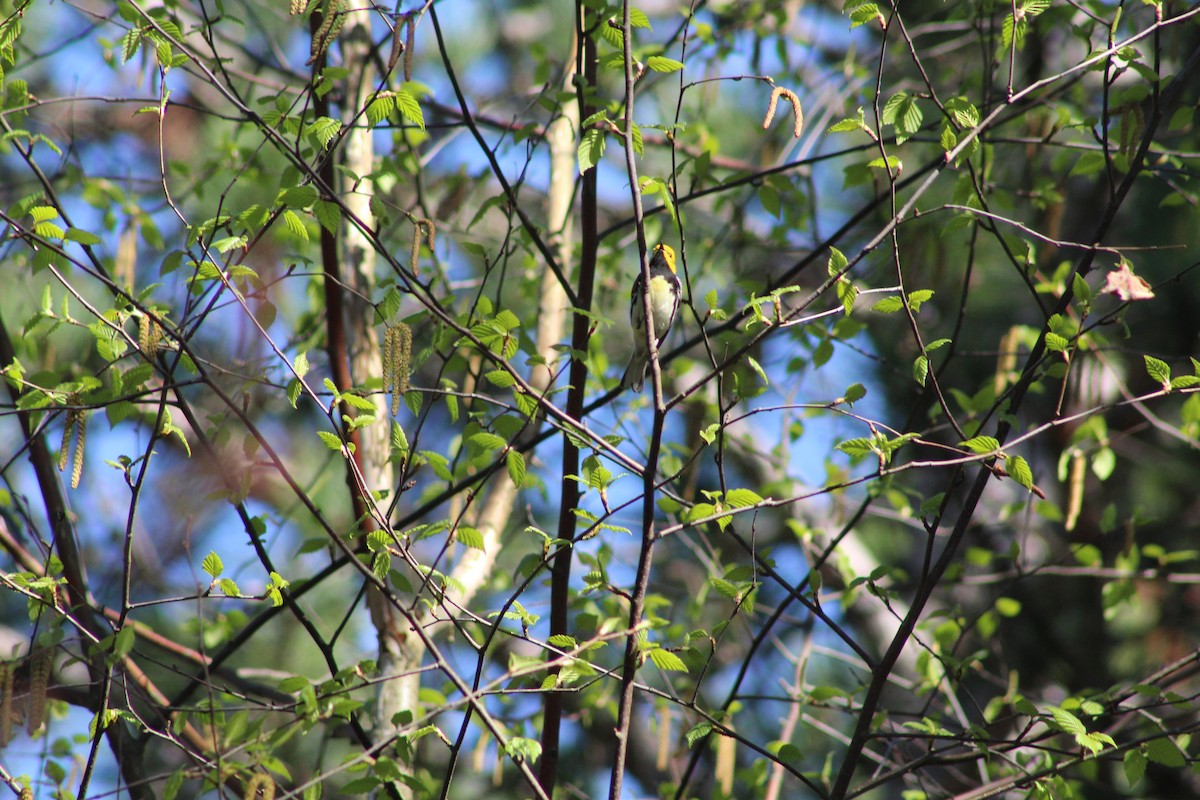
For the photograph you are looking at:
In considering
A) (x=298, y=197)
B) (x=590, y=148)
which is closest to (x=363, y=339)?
(x=298, y=197)

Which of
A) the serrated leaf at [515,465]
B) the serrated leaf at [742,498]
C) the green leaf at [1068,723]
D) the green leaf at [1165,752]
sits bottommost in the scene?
the green leaf at [1165,752]

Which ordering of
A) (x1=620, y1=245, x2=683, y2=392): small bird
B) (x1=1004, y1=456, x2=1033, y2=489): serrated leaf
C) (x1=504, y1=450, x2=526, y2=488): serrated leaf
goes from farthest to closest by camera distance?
(x1=620, y1=245, x2=683, y2=392): small bird → (x1=504, y1=450, x2=526, y2=488): serrated leaf → (x1=1004, y1=456, x2=1033, y2=489): serrated leaf

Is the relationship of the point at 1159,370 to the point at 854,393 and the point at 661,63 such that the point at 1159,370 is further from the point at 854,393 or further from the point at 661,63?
the point at 661,63

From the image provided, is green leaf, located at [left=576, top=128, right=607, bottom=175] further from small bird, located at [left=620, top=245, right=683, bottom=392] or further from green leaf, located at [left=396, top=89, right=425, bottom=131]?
small bird, located at [left=620, top=245, right=683, bottom=392]

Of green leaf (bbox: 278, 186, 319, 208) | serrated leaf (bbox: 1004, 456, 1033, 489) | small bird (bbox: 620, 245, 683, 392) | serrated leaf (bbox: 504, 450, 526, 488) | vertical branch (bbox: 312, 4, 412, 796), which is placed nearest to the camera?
serrated leaf (bbox: 1004, 456, 1033, 489)

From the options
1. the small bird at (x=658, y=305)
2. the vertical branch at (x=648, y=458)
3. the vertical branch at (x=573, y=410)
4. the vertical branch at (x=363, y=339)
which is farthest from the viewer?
the small bird at (x=658, y=305)

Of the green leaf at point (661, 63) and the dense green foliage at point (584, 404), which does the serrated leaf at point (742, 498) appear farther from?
the green leaf at point (661, 63)

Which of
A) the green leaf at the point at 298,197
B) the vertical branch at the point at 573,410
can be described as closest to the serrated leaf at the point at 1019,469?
the vertical branch at the point at 573,410

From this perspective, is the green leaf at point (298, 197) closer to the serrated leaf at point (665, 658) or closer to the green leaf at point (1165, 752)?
the serrated leaf at point (665, 658)

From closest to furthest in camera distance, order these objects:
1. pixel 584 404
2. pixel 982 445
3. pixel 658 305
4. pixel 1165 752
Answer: pixel 982 445 < pixel 1165 752 < pixel 584 404 < pixel 658 305

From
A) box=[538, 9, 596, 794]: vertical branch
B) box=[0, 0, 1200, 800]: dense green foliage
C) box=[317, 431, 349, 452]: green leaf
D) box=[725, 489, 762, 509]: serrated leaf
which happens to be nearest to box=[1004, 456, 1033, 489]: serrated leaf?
box=[0, 0, 1200, 800]: dense green foliage

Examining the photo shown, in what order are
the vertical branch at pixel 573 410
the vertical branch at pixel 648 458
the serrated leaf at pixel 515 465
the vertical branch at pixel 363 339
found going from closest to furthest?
the vertical branch at pixel 648 458 → the serrated leaf at pixel 515 465 → the vertical branch at pixel 573 410 → the vertical branch at pixel 363 339

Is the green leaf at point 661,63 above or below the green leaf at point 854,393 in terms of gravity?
above

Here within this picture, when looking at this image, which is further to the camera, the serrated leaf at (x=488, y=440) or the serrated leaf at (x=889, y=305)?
the serrated leaf at (x=488, y=440)
